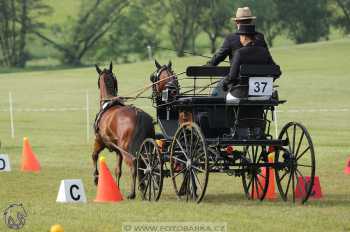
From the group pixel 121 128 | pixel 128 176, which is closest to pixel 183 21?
pixel 128 176

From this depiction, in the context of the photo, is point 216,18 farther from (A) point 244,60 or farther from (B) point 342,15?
(A) point 244,60

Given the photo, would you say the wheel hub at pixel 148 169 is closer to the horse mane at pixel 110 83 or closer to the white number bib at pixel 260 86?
the white number bib at pixel 260 86

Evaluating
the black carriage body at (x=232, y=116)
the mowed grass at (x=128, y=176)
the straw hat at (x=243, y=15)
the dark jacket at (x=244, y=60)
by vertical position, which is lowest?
the mowed grass at (x=128, y=176)

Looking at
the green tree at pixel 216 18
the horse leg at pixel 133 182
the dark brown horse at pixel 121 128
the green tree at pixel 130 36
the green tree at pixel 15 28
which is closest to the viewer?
the horse leg at pixel 133 182

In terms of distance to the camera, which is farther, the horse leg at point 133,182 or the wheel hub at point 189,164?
the horse leg at point 133,182

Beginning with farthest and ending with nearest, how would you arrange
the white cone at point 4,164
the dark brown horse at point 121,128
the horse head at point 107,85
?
the white cone at point 4,164 < the horse head at point 107,85 < the dark brown horse at point 121,128

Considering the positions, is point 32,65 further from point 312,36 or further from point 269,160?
point 269,160

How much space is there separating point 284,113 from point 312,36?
51.6m

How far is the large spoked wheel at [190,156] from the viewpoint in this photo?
12547 mm

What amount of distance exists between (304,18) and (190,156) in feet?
254

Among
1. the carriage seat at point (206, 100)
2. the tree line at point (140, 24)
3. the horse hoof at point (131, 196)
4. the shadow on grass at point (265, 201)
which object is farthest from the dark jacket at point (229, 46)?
the tree line at point (140, 24)

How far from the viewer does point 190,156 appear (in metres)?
12.8

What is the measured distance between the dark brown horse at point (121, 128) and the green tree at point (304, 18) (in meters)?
74.3

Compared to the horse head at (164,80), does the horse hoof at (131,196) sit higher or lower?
lower
